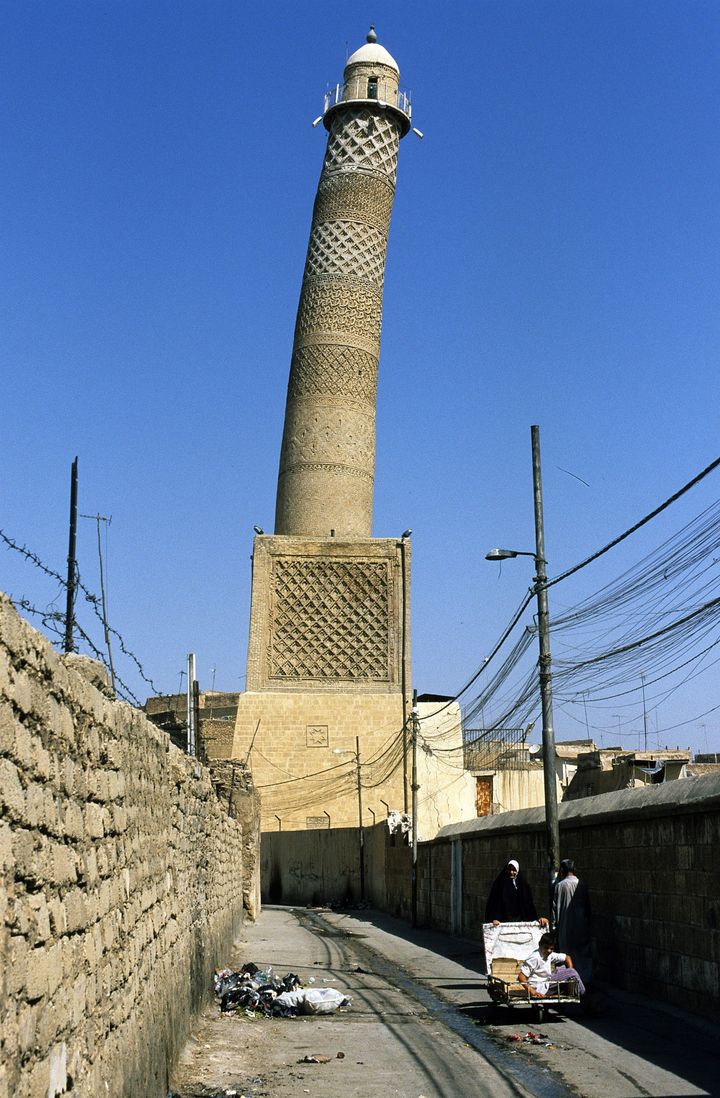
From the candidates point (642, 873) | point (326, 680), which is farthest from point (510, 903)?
point (326, 680)

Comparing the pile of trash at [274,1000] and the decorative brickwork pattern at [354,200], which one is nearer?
the pile of trash at [274,1000]

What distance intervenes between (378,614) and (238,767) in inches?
318

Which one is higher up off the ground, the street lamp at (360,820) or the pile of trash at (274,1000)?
the street lamp at (360,820)

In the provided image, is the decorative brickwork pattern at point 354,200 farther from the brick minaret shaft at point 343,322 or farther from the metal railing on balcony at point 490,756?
the metal railing on balcony at point 490,756

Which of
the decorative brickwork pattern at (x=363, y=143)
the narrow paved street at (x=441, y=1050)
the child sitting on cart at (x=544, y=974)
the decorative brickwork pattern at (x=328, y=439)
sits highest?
the decorative brickwork pattern at (x=363, y=143)

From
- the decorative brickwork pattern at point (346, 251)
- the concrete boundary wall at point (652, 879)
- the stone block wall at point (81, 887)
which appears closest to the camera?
the stone block wall at point (81, 887)

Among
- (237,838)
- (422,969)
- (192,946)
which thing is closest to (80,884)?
(192,946)

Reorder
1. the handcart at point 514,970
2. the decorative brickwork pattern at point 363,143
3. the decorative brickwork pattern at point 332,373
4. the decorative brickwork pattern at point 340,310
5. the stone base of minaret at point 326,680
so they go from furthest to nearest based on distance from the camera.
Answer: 1. the decorative brickwork pattern at point 363,143
2. the decorative brickwork pattern at point 340,310
3. the decorative brickwork pattern at point 332,373
4. the stone base of minaret at point 326,680
5. the handcart at point 514,970

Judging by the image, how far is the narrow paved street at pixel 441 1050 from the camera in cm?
A: 614

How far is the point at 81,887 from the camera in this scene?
3783 millimetres

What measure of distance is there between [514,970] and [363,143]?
2482cm

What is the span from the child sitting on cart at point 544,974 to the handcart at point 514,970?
0.03m

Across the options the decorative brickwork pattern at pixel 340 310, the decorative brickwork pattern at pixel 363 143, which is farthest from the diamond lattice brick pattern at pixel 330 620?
the decorative brickwork pattern at pixel 363 143

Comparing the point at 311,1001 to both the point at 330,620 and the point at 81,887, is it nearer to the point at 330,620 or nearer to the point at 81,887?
the point at 81,887
